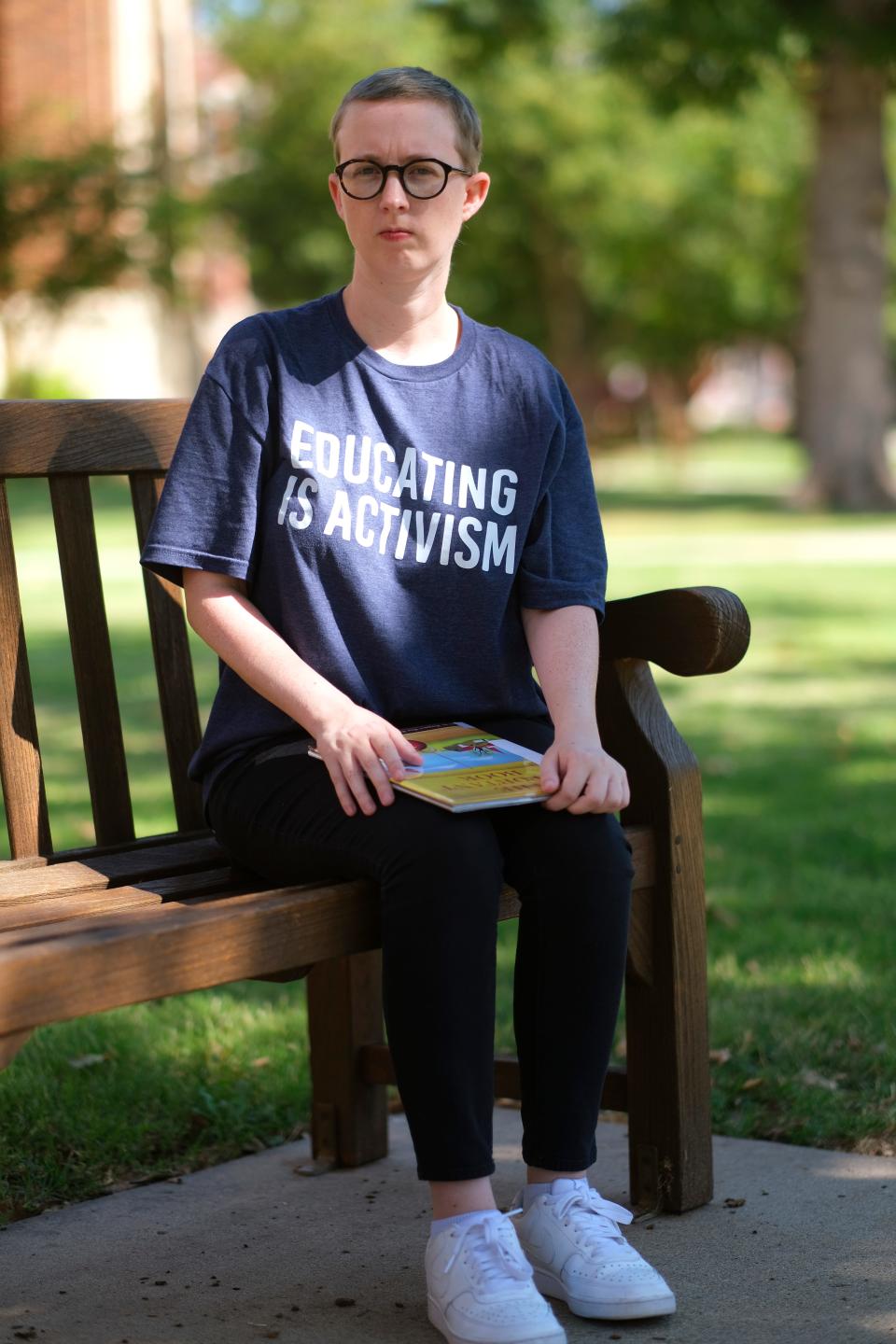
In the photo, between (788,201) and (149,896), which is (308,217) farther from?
(149,896)

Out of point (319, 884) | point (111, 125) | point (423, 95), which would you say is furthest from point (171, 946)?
point (111, 125)

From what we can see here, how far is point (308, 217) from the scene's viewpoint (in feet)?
124

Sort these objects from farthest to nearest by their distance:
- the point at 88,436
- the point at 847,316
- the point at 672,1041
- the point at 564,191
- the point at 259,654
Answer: the point at 564,191
the point at 847,316
the point at 88,436
the point at 672,1041
the point at 259,654

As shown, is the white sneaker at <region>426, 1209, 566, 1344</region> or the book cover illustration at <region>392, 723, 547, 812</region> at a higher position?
the book cover illustration at <region>392, 723, 547, 812</region>

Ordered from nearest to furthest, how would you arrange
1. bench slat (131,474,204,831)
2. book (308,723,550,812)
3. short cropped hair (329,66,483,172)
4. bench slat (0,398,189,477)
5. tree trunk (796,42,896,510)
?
book (308,723,550,812) → short cropped hair (329,66,483,172) → bench slat (0,398,189,477) → bench slat (131,474,204,831) → tree trunk (796,42,896,510)

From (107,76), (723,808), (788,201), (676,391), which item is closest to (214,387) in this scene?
(723,808)

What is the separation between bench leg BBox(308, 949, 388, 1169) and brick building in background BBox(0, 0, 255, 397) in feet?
81.3

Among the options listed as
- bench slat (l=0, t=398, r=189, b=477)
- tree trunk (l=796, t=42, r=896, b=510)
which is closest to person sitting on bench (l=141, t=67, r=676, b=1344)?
bench slat (l=0, t=398, r=189, b=477)

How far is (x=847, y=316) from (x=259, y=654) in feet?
60.4

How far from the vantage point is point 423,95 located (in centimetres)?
244

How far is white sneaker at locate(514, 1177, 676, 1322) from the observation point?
2.22 metres

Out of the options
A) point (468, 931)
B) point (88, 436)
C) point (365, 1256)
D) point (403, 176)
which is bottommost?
point (365, 1256)

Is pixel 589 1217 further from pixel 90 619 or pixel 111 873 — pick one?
pixel 90 619

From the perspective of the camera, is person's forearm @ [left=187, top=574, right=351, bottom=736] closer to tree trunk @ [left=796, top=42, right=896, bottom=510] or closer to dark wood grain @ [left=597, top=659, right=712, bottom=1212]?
dark wood grain @ [left=597, top=659, right=712, bottom=1212]
